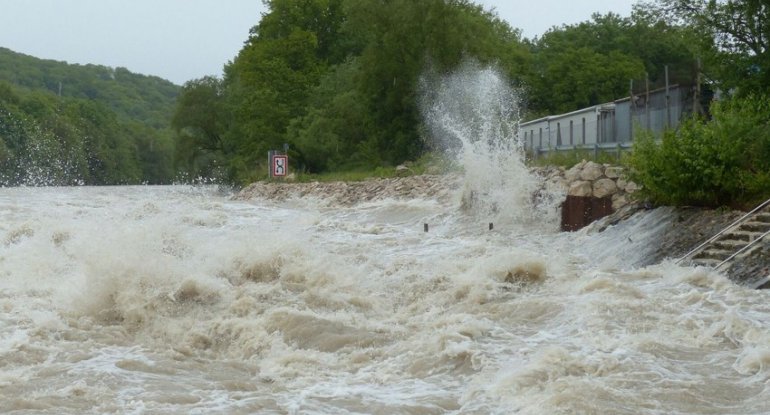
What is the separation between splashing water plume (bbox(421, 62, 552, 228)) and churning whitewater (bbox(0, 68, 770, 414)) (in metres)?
6.81

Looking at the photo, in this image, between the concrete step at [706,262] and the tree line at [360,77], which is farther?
the tree line at [360,77]

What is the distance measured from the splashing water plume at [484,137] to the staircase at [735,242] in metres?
8.66

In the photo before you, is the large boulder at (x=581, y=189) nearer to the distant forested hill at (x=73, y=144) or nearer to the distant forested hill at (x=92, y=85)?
the distant forested hill at (x=73, y=144)

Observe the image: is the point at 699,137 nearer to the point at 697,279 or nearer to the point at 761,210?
the point at 761,210

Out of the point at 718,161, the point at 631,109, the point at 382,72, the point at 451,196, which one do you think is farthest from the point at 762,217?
the point at 382,72

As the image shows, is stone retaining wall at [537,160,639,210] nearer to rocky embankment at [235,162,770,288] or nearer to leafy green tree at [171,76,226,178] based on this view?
rocky embankment at [235,162,770,288]

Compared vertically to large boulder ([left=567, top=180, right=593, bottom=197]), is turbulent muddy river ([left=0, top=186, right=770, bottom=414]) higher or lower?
lower

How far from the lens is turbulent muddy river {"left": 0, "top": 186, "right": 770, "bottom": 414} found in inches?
341

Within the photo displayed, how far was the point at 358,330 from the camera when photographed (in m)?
11.5

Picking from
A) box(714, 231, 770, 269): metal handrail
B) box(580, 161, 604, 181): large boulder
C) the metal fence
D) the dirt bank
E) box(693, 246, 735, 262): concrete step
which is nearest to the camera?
the dirt bank

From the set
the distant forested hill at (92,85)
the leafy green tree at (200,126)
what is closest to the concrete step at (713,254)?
the leafy green tree at (200,126)

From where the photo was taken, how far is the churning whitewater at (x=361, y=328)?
867cm

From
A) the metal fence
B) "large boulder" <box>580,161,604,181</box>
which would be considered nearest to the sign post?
the metal fence

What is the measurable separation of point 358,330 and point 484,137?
18.7 meters
